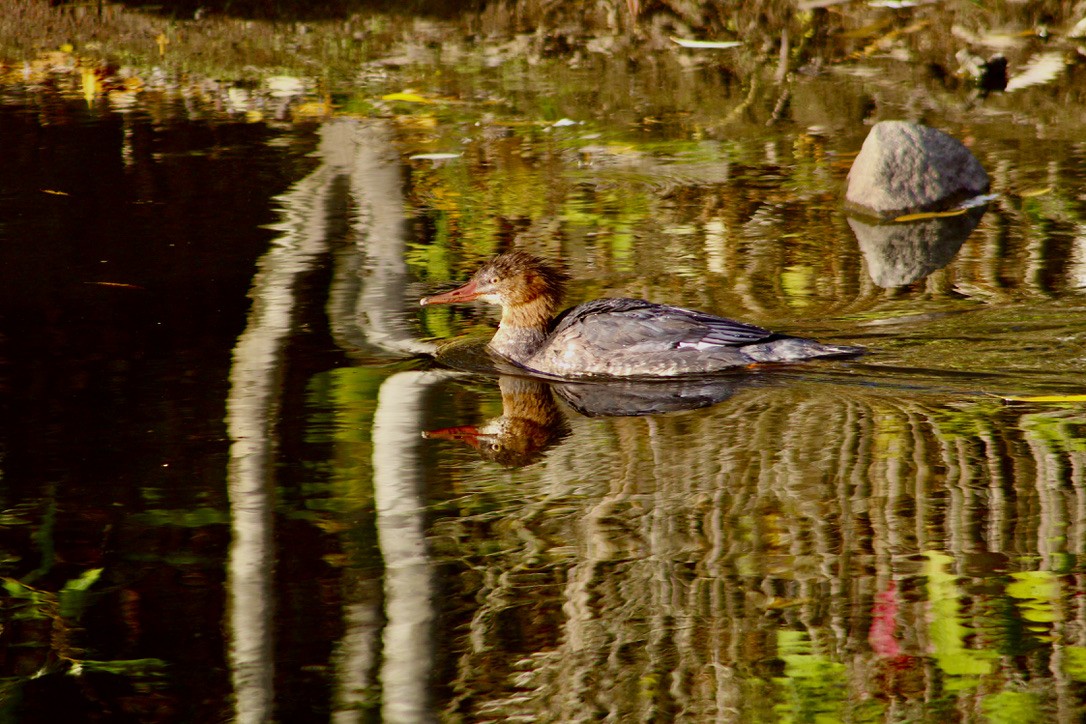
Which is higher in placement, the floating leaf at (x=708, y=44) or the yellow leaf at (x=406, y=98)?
the floating leaf at (x=708, y=44)

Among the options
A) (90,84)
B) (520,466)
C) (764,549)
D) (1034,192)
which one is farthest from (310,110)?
(764,549)

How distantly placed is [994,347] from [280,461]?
3.65 m

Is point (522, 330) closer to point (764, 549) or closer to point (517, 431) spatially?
point (517, 431)

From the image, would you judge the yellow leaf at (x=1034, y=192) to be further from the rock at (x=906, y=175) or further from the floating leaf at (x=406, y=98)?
the floating leaf at (x=406, y=98)

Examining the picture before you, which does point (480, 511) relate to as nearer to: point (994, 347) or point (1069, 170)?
point (994, 347)

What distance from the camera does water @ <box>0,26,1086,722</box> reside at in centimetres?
449

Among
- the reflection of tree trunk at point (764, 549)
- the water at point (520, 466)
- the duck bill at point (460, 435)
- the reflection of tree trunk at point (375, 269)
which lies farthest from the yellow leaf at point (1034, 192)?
the duck bill at point (460, 435)

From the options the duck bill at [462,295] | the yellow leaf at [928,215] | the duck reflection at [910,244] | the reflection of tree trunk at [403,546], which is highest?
the yellow leaf at [928,215]

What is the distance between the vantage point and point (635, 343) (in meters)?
7.51

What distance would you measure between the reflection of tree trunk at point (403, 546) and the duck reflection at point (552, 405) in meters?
0.27

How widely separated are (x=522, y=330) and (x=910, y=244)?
3.04 meters

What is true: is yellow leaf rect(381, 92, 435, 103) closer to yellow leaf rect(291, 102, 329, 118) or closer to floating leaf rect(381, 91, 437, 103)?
floating leaf rect(381, 91, 437, 103)

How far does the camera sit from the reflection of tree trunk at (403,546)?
4.43 meters

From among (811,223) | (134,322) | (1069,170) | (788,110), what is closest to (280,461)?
(134,322)
